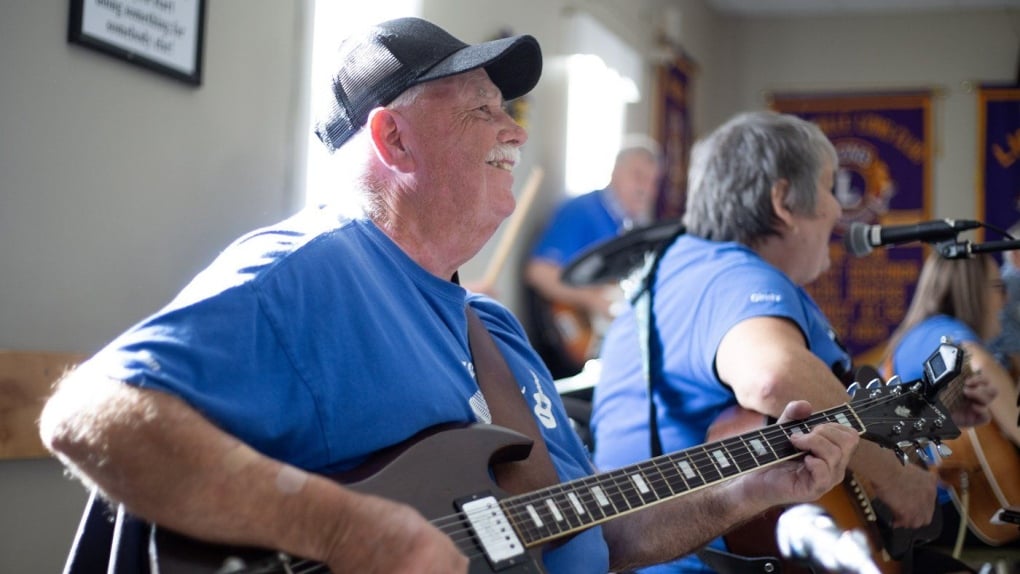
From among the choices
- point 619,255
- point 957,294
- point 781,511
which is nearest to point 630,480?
point 781,511

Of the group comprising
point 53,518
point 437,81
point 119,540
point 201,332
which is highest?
point 437,81

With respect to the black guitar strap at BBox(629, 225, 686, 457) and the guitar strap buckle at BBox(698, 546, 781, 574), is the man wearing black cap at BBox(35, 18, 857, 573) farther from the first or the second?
the black guitar strap at BBox(629, 225, 686, 457)

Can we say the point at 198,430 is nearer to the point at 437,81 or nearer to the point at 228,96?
the point at 437,81

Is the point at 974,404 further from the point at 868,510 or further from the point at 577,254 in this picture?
the point at 577,254

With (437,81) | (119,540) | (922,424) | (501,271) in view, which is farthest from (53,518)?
(501,271)

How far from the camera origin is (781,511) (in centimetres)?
200

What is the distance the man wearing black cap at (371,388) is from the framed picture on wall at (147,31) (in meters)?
0.71

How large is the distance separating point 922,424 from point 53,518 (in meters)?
1.72

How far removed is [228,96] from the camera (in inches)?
105

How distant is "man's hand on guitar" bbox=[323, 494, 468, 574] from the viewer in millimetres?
1195

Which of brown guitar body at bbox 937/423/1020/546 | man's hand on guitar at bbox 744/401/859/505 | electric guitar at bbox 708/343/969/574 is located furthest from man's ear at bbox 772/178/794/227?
brown guitar body at bbox 937/423/1020/546

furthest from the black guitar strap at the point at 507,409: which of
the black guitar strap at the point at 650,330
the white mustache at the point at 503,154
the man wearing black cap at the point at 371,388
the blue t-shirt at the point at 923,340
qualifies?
the blue t-shirt at the point at 923,340

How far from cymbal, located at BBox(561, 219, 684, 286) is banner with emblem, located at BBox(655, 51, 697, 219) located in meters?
3.23

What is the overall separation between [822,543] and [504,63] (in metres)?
1.03
